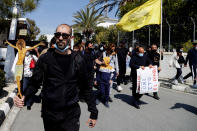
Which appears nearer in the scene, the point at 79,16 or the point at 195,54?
the point at 195,54

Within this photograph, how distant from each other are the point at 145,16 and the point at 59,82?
7.12m

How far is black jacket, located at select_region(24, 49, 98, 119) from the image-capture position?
2096 mm

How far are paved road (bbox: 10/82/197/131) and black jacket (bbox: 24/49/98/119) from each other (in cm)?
184

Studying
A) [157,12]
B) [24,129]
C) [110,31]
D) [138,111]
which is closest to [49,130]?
[24,129]

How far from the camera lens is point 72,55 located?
7.30 feet

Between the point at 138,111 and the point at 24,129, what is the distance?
278 centimetres

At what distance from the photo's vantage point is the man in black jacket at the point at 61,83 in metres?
2.11

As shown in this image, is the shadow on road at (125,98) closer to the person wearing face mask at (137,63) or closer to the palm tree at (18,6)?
the person wearing face mask at (137,63)

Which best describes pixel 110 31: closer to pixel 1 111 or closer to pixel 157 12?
pixel 157 12

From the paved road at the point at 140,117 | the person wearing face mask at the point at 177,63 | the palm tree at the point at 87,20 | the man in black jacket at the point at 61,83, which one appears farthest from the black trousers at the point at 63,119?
the palm tree at the point at 87,20

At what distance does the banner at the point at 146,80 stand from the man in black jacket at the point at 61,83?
3333 millimetres

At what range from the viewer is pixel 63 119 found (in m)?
2.12

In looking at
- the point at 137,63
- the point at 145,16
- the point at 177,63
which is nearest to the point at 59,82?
the point at 137,63

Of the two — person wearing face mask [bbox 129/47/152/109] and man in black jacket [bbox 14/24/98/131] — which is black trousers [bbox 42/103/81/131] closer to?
man in black jacket [bbox 14/24/98/131]
